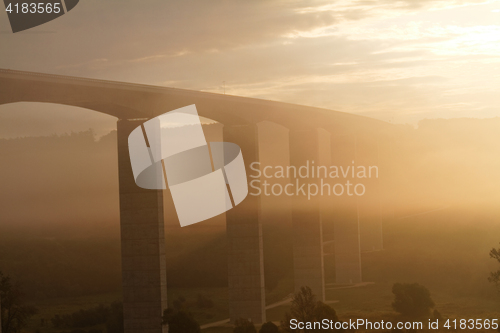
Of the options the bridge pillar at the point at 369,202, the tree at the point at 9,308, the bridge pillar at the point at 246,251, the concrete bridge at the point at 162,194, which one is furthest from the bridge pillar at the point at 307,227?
the tree at the point at 9,308

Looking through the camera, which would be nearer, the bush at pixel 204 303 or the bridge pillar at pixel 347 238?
the bush at pixel 204 303

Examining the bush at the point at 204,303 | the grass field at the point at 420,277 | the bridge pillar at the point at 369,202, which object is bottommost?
the bush at the point at 204,303

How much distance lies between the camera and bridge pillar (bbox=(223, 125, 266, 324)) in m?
41.3

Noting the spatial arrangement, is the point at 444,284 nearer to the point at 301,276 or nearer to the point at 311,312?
the point at 301,276

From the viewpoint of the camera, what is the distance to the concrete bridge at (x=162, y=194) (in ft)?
114

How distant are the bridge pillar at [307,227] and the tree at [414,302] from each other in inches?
383

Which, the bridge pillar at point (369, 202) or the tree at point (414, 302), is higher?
the bridge pillar at point (369, 202)

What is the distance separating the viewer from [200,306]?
58625 millimetres

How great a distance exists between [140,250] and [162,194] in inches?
151

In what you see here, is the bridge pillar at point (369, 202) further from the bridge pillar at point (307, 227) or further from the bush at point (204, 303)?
the bush at point (204, 303)

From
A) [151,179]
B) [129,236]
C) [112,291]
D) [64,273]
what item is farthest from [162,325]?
[64,273]

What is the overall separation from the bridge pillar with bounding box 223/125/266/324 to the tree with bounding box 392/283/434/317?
9.70 metres

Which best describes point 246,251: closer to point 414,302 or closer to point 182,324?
point 182,324

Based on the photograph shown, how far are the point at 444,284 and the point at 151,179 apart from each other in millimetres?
30286
